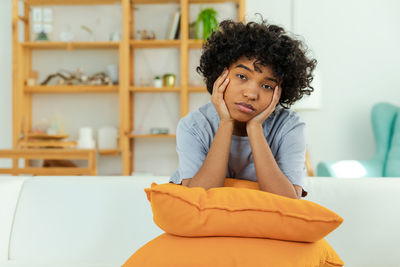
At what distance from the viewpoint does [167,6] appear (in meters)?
4.27

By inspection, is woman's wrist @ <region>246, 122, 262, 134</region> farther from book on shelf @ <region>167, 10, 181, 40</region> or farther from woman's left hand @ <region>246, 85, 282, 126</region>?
book on shelf @ <region>167, 10, 181, 40</region>

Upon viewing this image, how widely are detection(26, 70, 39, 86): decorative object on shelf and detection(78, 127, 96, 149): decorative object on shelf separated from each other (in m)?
0.66

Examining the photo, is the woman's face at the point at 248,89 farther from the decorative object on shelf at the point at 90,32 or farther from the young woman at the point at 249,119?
the decorative object on shelf at the point at 90,32

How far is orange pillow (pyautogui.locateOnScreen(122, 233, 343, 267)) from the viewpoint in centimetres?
83

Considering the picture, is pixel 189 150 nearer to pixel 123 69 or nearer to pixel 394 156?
pixel 394 156

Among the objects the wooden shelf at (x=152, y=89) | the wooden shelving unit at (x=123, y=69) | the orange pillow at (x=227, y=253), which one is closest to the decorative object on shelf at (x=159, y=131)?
the wooden shelving unit at (x=123, y=69)

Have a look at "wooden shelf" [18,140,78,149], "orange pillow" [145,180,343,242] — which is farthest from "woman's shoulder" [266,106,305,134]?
"wooden shelf" [18,140,78,149]

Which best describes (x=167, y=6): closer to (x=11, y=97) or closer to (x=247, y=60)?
(x=11, y=97)

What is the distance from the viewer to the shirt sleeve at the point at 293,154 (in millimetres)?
1159

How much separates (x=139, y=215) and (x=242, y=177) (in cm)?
39

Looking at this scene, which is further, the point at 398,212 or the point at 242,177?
the point at 398,212

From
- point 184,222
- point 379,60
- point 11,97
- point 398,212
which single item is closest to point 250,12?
point 379,60

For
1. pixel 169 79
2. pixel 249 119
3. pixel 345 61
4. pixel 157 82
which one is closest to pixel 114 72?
pixel 157 82

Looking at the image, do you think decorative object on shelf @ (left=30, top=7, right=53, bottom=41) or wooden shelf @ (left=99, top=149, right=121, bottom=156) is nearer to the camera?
wooden shelf @ (left=99, top=149, right=121, bottom=156)
